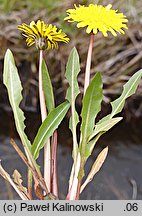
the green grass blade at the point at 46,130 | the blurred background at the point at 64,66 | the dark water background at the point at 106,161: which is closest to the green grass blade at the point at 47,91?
the green grass blade at the point at 46,130

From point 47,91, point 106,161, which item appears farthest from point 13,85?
point 106,161

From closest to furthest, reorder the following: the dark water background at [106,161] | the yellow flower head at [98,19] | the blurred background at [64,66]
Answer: the yellow flower head at [98,19] → the dark water background at [106,161] → the blurred background at [64,66]

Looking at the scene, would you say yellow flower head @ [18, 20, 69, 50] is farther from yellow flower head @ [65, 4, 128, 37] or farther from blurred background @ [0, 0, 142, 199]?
blurred background @ [0, 0, 142, 199]

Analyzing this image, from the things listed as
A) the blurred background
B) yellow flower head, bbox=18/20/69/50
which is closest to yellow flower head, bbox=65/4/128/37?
yellow flower head, bbox=18/20/69/50

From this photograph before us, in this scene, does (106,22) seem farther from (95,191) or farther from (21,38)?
(21,38)

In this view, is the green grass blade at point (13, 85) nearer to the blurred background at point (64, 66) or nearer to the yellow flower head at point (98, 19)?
the yellow flower head at point (98, 19)

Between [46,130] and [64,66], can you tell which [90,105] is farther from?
[64,66]

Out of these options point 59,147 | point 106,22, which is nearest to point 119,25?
point 106,22
